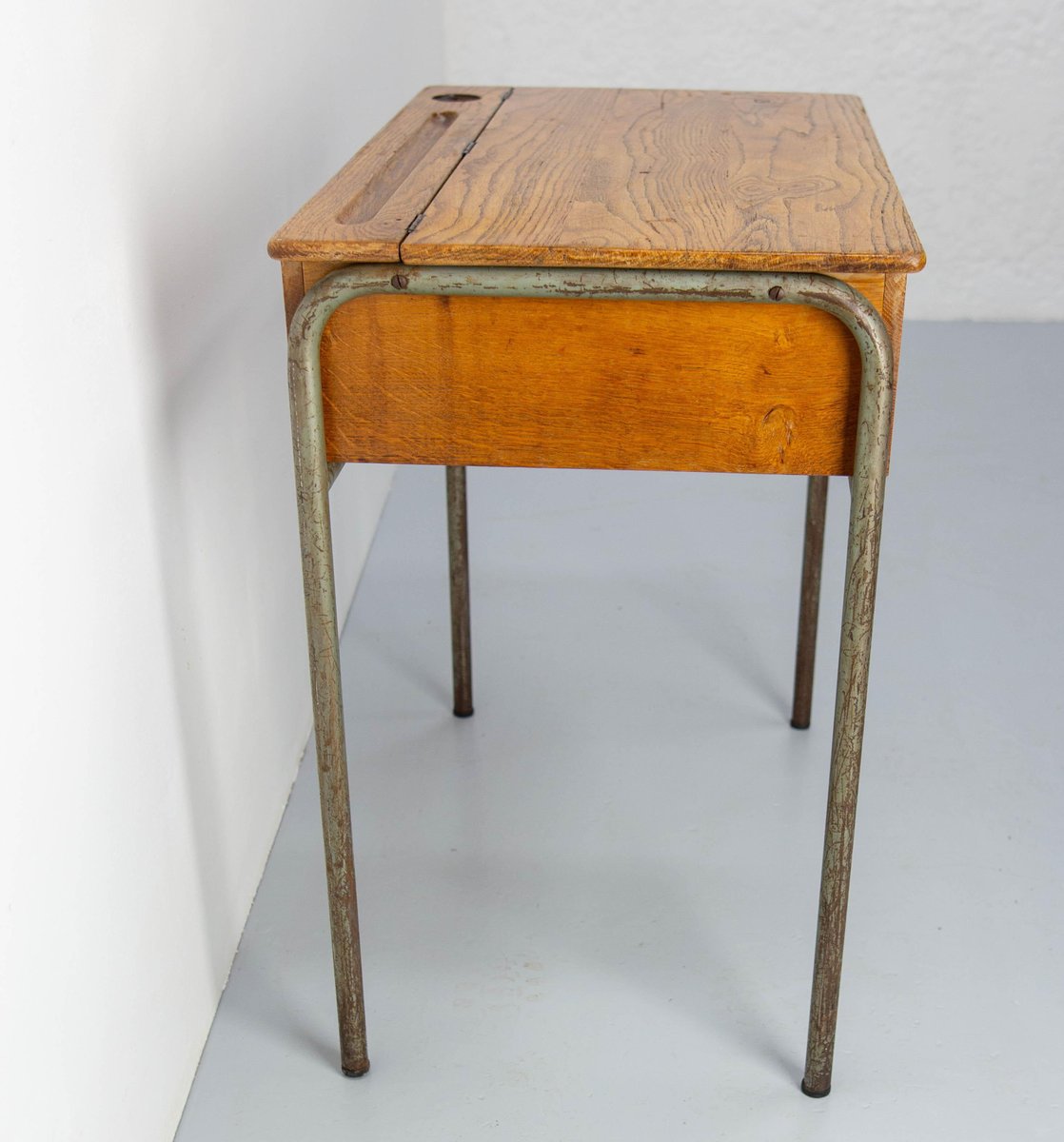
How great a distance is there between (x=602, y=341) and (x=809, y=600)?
88 cm

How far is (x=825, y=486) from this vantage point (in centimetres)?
189

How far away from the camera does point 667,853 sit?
5.97 ft

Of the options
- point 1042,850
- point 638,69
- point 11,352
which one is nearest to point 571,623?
point 1042,850

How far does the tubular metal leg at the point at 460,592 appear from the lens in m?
1.94

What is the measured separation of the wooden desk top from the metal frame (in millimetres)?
19

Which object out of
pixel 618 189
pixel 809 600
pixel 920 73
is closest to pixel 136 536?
pixel 618 189

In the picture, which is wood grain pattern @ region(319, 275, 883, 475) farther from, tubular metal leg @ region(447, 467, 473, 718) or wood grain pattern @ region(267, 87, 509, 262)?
tubular metal leg @ region(447, 467, 473, 718)

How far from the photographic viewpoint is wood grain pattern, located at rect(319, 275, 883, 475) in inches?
47.2

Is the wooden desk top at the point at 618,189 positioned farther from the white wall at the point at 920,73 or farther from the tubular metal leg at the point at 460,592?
the white wall at the point at 920,73

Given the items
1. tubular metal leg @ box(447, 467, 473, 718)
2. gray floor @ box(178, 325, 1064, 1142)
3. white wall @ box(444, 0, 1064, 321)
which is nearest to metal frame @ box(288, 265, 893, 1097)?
gray floor @ box(178, 325, 1064, 1142)

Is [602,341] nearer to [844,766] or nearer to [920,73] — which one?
[844,766]

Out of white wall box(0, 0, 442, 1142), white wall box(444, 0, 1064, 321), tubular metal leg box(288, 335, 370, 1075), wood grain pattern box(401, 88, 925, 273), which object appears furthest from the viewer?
white wall box(444, 0, 1064, 321)

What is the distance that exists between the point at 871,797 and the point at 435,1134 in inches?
31.3

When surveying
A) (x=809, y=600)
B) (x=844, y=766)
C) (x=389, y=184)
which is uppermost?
(x=389, y=184)
